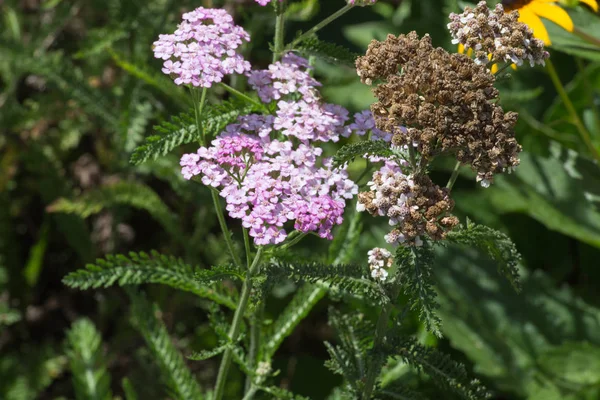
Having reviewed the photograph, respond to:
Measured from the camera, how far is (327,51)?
1.95m

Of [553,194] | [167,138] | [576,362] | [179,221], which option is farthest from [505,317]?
[167,138]

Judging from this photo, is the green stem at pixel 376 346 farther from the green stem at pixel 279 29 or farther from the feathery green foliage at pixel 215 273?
the green stem at pixel 279 29

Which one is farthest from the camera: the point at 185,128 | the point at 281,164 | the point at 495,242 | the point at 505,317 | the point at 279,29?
the point at 505,317

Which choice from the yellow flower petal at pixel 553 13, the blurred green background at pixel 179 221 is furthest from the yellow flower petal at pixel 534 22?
the blurred green background at pixel 179 221

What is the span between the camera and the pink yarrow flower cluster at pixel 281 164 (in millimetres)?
1641

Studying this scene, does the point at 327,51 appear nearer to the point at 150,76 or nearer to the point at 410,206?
the point at 410,206

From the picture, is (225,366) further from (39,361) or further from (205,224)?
(39,361)

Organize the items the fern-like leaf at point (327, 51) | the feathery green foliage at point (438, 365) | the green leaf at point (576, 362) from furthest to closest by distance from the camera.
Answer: the green leaf at point (576, 362), the fern-like leaf at point (327, 51), the feathery green foliage at point (438, 365)

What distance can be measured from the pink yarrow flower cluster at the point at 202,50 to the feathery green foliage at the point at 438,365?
0.78 metres

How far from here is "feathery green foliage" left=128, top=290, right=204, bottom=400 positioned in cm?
224

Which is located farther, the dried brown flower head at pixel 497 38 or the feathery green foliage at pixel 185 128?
the feathery green foliage at pixel 185 128

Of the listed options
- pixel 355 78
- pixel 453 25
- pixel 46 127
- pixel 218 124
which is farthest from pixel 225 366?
pixel 46 127

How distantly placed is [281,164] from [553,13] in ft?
3.83

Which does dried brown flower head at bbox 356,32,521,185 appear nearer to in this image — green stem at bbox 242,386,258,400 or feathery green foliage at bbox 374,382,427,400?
feathery green foliage at bbox 374,382,427,400
